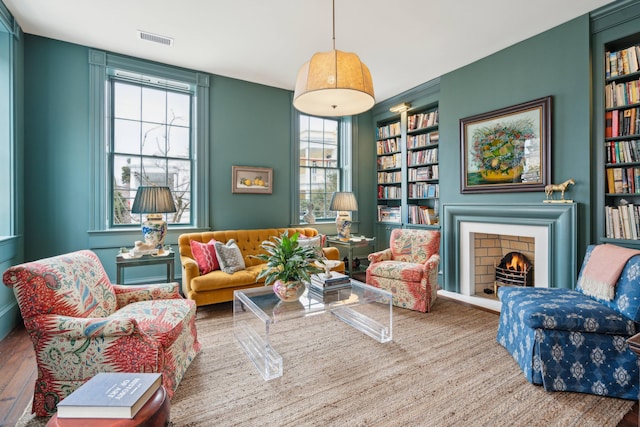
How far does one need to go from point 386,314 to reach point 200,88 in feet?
12.1

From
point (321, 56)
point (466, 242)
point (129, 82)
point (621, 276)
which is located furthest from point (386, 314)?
point (129, 82)

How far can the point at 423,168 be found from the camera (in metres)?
4.71

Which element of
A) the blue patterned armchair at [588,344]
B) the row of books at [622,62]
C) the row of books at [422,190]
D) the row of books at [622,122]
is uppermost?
the row of books at [622,62]

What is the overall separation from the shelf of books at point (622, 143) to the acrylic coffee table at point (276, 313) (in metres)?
2.19

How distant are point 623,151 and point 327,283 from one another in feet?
9.49

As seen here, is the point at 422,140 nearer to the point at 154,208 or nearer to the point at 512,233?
the point at 512,233

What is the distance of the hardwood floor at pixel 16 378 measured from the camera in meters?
1.71

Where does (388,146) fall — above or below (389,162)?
above

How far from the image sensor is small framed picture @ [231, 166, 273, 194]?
14.4 feet

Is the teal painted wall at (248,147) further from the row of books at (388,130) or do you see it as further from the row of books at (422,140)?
the row of books at (422,140)

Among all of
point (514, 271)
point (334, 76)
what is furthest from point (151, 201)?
point (514, 271)

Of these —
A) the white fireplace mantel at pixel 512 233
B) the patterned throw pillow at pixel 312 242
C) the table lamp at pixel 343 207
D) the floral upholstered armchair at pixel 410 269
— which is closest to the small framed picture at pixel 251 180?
the table lamp at pixel 343 207

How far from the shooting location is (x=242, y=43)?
3.41 m

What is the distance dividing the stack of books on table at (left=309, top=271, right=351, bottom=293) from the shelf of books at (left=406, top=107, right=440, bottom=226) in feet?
7.52
